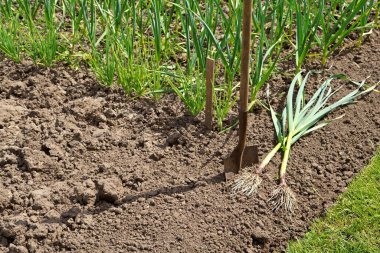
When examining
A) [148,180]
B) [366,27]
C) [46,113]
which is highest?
[366,27]

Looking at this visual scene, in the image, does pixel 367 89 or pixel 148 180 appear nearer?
pixel 148 180

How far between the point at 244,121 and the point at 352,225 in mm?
693

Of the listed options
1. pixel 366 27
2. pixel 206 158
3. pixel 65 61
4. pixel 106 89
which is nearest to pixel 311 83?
pixel 366 27

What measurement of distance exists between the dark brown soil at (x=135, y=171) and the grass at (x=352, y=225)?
0.05 m

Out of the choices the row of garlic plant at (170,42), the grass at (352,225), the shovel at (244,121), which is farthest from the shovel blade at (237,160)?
the grass at (352,225)

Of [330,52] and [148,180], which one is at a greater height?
[330,52]

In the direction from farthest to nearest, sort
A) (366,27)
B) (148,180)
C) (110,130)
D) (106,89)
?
(366,27) → (106,89) → (110,130) → (148,180)

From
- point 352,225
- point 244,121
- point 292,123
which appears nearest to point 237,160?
point 244,121

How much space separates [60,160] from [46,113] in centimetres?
35

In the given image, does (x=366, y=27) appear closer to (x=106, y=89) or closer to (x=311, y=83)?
(x=311, y=83)

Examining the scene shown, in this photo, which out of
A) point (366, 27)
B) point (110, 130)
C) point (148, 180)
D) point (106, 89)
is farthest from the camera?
point (366, 27)

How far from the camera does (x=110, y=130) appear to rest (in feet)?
10.4

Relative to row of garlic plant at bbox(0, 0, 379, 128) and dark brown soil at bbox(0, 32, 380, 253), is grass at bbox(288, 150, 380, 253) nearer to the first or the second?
dark brown soil at bbox(0, 32, 380, 253)

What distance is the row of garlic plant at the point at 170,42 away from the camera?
10.4 feet
